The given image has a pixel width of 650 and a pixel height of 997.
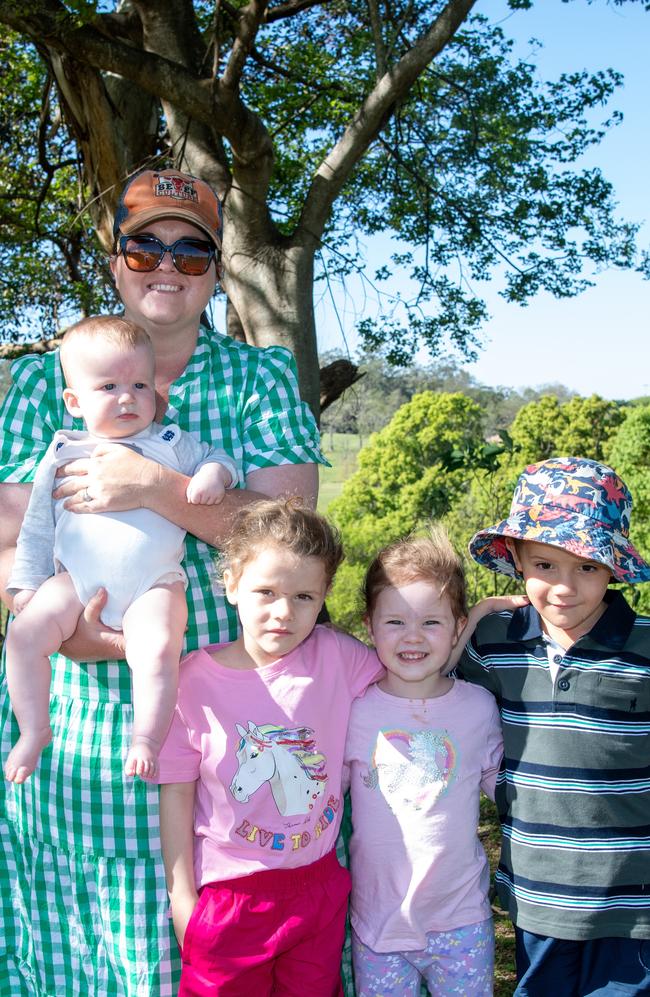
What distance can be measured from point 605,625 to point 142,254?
1.42 m

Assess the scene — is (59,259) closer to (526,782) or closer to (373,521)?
(526,782)

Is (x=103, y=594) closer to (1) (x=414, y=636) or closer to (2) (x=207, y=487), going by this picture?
(2) (x=207, y=487)

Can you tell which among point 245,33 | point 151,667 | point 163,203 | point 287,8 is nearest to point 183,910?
point 151,667

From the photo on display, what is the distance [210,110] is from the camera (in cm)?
476

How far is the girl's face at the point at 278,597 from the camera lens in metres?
1.97

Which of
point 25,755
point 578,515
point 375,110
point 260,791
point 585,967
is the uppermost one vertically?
point 375,110

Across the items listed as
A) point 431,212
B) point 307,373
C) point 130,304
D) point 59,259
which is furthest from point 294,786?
point 59,259

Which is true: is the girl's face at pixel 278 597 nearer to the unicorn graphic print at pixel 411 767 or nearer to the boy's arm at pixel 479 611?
the unicorn graphic print at pixel 411 767

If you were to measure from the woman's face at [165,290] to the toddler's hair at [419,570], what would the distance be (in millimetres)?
761

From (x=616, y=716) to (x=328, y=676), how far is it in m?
0.67

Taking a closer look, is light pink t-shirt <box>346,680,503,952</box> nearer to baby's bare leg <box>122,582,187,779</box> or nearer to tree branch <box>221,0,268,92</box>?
baby's bare leg <box>122,582,187,779</box>

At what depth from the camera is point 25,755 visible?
186 centimetres

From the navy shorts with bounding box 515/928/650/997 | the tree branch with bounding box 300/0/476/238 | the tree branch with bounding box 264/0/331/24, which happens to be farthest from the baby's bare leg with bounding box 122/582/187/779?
the tree branch with bounding box 264/0/331/24

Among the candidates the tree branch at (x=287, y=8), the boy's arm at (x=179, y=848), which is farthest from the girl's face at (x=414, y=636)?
the tree branch at (x=287, y=8)
